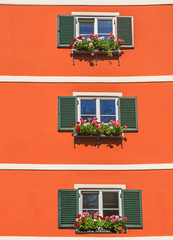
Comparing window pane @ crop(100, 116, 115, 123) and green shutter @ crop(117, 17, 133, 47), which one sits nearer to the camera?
window pane @ crop(100, 116, 115, 123)

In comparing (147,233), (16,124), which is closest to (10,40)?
(16,124)

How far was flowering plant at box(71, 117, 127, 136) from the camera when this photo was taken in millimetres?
14250

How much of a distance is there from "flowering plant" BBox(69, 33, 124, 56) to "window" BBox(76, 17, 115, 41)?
419mm

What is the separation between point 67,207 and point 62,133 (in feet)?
6.85

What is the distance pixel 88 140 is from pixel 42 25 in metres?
3.85

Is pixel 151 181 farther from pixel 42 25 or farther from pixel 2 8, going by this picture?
pixel 2 8

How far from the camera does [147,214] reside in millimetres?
13852

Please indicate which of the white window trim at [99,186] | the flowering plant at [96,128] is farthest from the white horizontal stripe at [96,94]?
the white window trim at [99,186]

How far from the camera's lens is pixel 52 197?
13930mm

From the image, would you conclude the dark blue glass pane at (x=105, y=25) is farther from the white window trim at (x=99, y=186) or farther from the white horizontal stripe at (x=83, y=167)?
the white window trim at (x=99, y=186)

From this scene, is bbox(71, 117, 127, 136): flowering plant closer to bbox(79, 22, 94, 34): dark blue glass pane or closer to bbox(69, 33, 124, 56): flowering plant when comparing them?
bbox(69, 33, 124, 56): flowering plant

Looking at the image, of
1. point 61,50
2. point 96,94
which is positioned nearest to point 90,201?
point 96,94

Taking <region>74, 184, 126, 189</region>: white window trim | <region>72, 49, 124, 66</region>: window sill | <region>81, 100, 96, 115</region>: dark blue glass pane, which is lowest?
<region>74, 184, 126, 189</region>: white window trim
